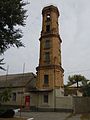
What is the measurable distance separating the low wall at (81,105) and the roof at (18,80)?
10.9 metres

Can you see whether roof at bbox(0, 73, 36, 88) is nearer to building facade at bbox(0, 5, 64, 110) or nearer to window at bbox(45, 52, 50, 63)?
building facade at bbox(0, 5, 64, 110)

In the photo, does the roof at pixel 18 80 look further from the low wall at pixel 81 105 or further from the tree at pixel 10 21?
the tree at pixel 10 21

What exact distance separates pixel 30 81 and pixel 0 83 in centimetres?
802

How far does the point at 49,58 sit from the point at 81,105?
34.8ft

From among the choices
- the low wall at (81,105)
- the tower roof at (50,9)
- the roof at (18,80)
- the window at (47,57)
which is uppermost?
the tower roof at (50,9)

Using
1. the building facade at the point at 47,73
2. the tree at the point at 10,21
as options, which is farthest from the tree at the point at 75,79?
the tree at the point at 10,21

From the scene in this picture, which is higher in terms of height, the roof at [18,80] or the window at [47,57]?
the window at [47,57]

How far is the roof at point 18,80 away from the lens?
4909cm

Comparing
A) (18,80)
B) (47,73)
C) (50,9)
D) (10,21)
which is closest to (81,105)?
(47,73)

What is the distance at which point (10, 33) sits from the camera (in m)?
20.3

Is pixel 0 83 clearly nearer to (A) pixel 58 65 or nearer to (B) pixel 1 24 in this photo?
(A) pixel 58 65

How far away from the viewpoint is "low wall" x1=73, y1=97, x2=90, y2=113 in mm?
42434

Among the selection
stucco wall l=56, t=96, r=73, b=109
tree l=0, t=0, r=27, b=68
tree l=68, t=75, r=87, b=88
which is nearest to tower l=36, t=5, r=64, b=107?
stucco wall l=56, t=96, r=73, b=109

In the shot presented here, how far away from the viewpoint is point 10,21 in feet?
64.3
